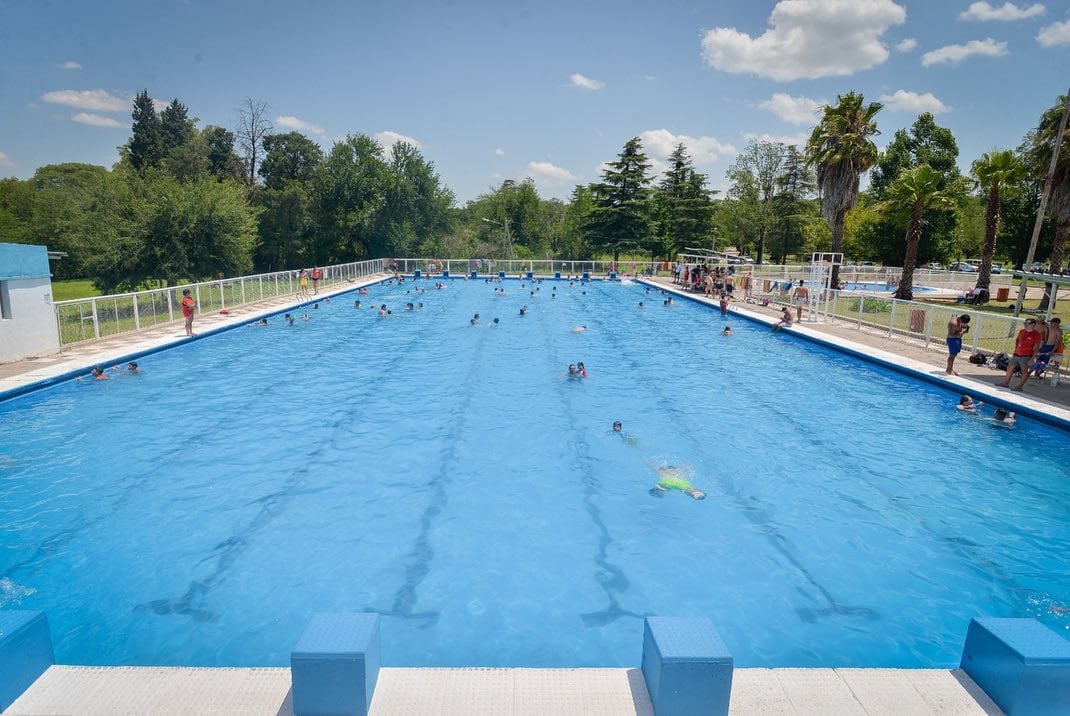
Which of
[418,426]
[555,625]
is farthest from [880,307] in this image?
[555,625]

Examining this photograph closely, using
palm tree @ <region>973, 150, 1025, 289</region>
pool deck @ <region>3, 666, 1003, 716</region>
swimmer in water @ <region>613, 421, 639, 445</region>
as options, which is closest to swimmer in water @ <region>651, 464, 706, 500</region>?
swimmer in water @ <region>613, 421, 639, 445</region>

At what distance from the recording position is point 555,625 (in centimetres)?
596

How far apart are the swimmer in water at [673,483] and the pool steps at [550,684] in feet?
15.1

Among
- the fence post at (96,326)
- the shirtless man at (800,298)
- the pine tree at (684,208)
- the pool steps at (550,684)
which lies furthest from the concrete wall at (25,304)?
the pine tree at (684,208)

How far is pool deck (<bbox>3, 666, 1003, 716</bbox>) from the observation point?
12.4 ft

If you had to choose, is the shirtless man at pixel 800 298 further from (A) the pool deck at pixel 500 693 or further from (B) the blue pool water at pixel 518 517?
(A) the pool deck at pixel 500 693

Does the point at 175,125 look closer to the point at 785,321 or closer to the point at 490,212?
the point at 490,212

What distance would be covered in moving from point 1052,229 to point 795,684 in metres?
52.0

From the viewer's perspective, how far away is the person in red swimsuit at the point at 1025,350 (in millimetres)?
12211

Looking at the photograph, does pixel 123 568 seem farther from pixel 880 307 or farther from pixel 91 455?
pixel 880 307

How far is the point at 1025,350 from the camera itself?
12.3 metres

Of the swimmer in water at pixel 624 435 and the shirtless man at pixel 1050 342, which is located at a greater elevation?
the shirtless man at pixel 1050 342

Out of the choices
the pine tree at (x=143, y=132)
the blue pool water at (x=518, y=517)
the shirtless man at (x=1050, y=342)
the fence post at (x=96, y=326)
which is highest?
the pine tree at (x=143, y=132)

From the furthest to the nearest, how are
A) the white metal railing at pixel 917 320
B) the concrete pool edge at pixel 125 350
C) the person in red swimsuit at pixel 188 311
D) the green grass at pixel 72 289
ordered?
the green grass at pixel 72 289, the person in red swimsuit at pixel 188 311, the white metal railing at pixel 917 320, the concrete pool edge at pixel 125 350
